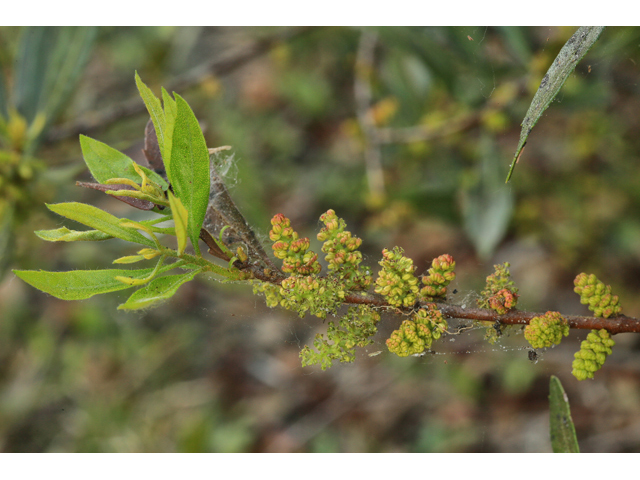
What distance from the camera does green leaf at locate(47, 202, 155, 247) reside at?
2.52 feet

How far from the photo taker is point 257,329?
297 cm

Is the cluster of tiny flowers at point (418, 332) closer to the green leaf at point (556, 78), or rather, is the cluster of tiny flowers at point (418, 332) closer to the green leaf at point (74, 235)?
the green leaf at point (556, 78)

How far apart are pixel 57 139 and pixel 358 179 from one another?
5.11ft

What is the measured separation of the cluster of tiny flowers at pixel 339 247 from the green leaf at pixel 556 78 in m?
0.30

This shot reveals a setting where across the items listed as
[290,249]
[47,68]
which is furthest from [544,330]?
[47,68]

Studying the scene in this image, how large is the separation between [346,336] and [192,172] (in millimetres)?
414

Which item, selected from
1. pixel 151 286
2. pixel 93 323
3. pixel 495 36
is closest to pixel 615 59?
pixel 495 36

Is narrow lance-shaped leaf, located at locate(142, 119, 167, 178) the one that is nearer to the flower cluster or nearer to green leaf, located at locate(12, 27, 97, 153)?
the flower cluster

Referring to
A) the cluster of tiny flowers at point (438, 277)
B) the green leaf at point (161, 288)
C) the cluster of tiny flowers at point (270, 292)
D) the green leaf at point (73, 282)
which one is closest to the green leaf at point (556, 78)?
the cluster of tiny flowers at point (438, 277)

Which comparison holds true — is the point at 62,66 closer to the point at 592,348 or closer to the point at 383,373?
the point at 592,348

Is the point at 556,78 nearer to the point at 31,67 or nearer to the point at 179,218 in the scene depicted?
the point at 179,218

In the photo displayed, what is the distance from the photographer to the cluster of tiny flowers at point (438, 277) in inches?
35.6

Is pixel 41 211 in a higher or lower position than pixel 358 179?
lower

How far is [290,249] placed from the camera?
873 millimetres
